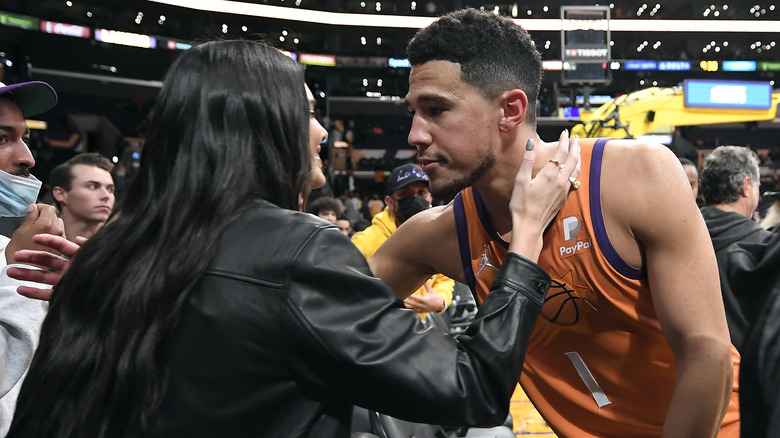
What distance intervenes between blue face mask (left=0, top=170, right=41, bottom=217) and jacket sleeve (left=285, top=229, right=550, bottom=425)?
4.64 ft

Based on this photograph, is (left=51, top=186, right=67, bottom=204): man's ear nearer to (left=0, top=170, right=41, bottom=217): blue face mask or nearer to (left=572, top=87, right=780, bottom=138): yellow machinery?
(left=0, top=170, right=41, bottom=217): blue face mask

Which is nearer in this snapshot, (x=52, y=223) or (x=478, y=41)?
(x=52, y=223)

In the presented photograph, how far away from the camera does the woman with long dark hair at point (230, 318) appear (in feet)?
3.67

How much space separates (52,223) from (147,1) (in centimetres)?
2372

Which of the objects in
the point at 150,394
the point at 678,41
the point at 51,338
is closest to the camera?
the point at 150,394

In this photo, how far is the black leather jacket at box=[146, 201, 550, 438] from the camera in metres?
1.12

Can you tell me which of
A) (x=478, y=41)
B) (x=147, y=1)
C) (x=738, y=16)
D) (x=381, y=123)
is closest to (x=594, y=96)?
(x=738, y=16)

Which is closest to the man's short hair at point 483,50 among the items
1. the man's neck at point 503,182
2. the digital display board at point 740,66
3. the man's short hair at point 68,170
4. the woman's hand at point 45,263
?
the man's neck at point 503,182

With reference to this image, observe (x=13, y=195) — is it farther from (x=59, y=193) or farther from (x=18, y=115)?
(x=59, y=193)

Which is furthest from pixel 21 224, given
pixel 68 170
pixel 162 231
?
pixel 68 170

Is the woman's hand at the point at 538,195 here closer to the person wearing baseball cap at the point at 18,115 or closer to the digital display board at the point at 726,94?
the person wearing baseball cap at the point at 18,115

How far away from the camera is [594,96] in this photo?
2762 cm

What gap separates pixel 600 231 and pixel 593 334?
29cm

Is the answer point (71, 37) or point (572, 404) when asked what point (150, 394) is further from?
point (71, 37)
